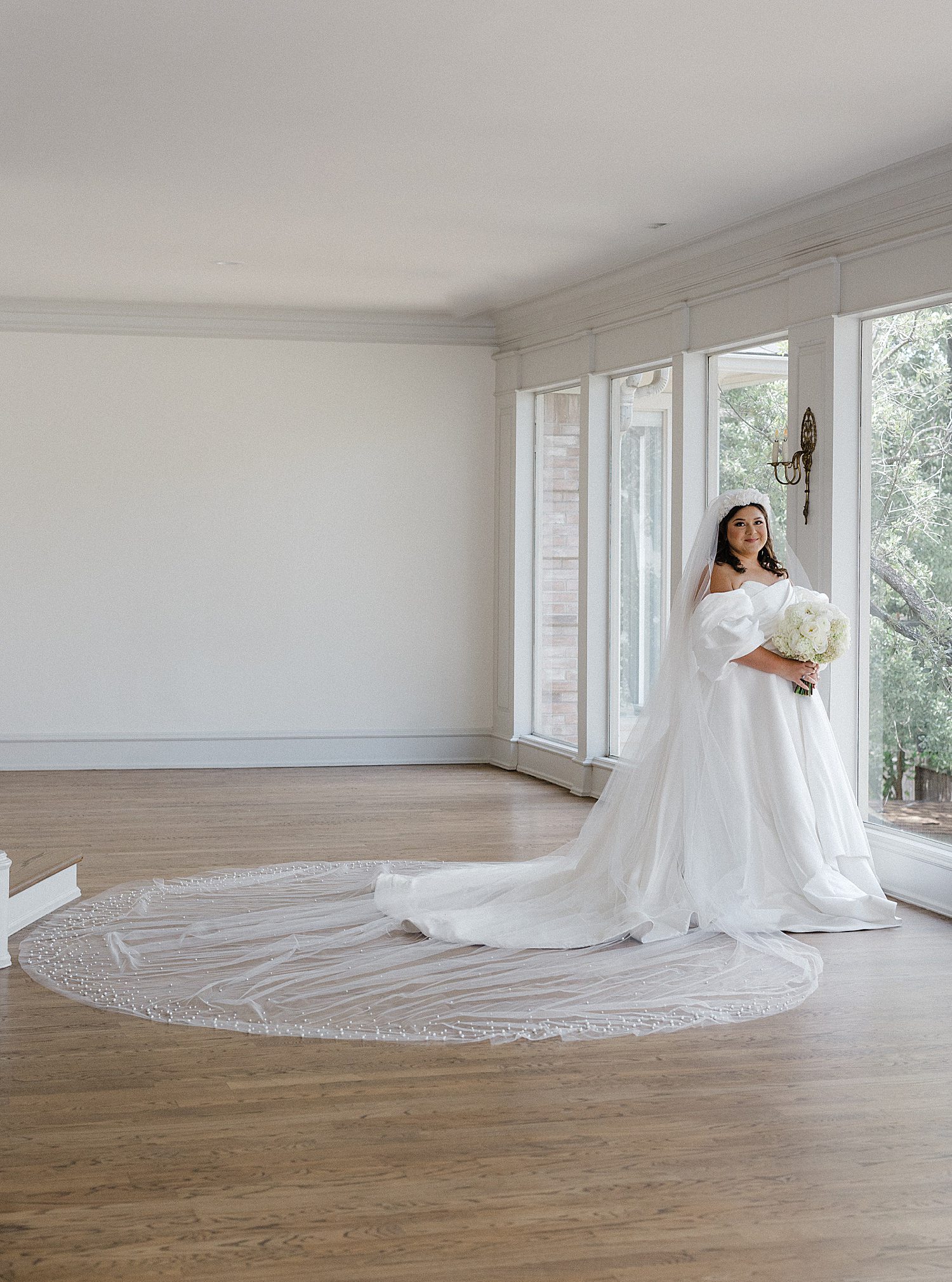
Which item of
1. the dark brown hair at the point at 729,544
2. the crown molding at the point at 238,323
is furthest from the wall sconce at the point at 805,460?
the crown molding at the point at 238,323

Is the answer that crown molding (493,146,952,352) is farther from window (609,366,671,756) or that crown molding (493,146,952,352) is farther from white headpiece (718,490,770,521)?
white headpiece (718,490,770,521)

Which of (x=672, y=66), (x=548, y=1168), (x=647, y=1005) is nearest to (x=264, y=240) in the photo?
(x=672, y=66)

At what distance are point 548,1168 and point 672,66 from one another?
12.0 feet

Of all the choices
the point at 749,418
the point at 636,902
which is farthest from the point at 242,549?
the point at 636,902

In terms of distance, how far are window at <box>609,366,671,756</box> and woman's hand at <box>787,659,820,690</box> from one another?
2563 millimetres

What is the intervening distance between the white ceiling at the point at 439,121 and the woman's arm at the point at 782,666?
6.99 ft

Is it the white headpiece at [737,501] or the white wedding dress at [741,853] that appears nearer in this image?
the white wedding dress at [741,853]

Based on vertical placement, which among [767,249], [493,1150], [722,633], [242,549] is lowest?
[493,1150]

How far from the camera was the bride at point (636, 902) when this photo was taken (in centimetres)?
454

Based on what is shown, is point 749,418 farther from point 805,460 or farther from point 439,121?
point 439,121

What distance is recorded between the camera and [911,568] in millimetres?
6156

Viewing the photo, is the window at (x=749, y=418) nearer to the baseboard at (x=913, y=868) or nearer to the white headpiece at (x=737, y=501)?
the white headpiece at (x=737, y=501)

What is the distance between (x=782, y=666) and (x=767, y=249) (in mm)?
2463

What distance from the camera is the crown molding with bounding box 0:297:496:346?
31.5 feet
